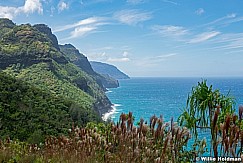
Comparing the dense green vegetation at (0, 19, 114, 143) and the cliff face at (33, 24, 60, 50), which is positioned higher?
the cliff face at (33, 24, 60, 50)

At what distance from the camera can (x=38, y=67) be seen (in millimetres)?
66500

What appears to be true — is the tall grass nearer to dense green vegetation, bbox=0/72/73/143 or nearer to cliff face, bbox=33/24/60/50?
dense green vegetation, bbox=0/72/73/143

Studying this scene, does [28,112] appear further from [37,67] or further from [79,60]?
[79,60]

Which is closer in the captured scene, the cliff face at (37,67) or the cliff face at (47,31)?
the cliff face at (37,67)

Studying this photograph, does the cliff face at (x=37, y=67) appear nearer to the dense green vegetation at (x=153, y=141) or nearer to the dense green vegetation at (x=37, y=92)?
the dense green vegetation at (x=37, y=92)

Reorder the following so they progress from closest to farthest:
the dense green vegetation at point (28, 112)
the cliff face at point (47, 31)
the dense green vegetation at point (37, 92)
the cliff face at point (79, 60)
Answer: the dense green vegetation at point (28, 112)
the dense green vegetation at point (37, 92)
the cliff face at point (47, 31)
the cliff face at point (79, 60)

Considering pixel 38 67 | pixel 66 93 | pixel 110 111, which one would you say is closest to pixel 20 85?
pixel 66 93

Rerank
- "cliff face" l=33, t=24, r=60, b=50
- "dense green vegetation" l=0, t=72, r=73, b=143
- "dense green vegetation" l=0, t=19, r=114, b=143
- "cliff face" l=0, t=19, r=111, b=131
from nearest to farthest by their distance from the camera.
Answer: "dense green vegetation" l=0, t=72, r=73, b=143, "dense green vegetation" l=0, t=19, r=114, b=143, "cliff face" l=0, t=19, r=111, b=131, "cliff face" l=33, t=24, r=60, b=50

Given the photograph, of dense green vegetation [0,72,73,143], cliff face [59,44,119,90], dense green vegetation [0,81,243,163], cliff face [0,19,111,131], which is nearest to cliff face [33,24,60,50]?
cliff face [59,44,119,90]

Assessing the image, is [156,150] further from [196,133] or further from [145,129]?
[196,133]

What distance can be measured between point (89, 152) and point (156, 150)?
776 millimetres

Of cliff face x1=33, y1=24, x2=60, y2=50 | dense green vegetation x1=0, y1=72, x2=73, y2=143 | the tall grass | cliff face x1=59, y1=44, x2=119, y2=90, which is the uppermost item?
cliff face x1=33, y1=24, x2=60, y2=50

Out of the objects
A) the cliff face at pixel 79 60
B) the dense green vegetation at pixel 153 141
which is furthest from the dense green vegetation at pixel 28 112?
the cliff face at pixel 79 60

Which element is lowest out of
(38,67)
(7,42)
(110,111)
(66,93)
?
(110,111)
